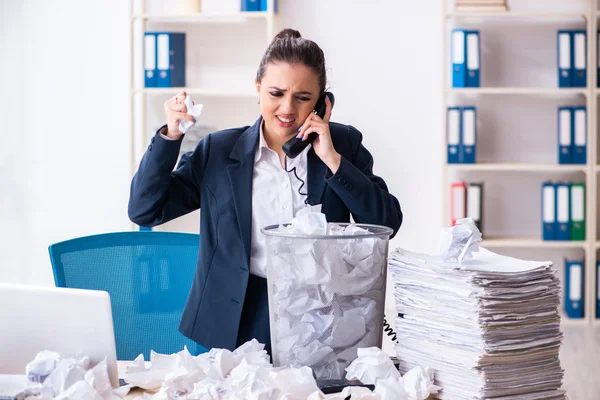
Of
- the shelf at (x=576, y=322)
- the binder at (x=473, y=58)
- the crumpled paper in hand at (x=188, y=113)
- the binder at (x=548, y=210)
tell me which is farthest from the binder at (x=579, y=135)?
the crumpled paper in hand at (x=188, y=113)

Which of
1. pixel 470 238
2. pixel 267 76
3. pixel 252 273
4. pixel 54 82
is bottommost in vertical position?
pixel 252 273

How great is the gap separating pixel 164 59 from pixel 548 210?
7.53 feet

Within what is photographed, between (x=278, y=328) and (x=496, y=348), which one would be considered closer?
(x=496, y=348)

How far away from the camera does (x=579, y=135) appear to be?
438cm

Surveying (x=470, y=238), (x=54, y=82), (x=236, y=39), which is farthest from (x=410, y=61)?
(x=470, y=238)

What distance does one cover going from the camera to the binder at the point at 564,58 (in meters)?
4.37

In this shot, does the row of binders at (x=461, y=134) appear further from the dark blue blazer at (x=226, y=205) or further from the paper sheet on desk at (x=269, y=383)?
the paper sheet on desk at (x=269, y=383)

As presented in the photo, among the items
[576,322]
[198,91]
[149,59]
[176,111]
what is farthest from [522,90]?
[176,111]

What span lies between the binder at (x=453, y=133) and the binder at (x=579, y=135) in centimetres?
64

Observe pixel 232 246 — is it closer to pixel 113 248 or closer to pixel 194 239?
pixel 194 239

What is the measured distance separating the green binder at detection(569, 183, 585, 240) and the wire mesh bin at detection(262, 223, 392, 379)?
3.29m

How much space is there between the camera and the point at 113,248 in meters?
2.03

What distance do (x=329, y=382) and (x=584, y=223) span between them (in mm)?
3446

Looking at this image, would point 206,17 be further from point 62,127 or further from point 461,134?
point 461,134
